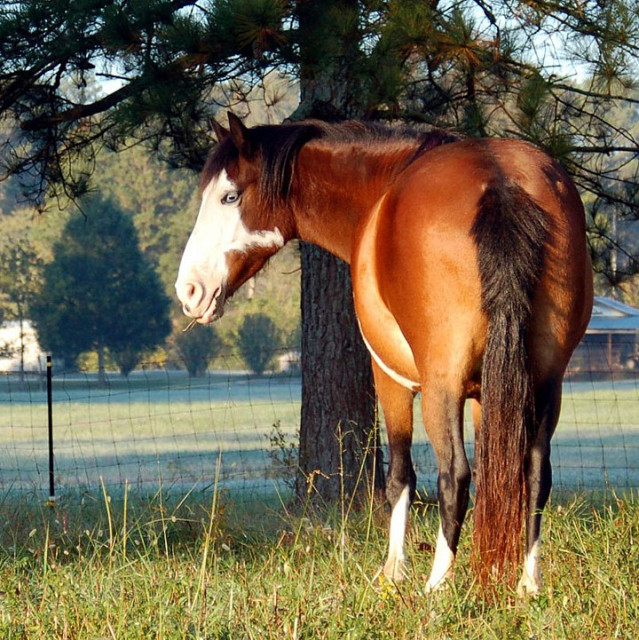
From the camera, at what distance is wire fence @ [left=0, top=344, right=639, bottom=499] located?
1326cm

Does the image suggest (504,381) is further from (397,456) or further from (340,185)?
(340,185)

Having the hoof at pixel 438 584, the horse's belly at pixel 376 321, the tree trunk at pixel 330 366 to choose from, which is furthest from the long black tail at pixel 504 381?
the tree trunk at pixel 330 366

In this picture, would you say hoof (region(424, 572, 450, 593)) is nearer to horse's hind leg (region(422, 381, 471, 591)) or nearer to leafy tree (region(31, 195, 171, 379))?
horse's hind leg (region(422, 381, 471, 591))

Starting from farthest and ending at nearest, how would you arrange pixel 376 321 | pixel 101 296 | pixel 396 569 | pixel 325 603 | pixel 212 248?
pixel 101 296 → pixel 212 248 → pixel 396 569 → pixel 376 321 → pixel 325 603

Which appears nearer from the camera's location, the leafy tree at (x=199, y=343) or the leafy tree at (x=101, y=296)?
the leafy tree at (x=101, y=296)

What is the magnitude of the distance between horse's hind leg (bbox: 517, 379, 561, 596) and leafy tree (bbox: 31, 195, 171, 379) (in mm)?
33987

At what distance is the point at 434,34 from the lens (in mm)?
5133

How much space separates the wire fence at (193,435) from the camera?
13.3 metres

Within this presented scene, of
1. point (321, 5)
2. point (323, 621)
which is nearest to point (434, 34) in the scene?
point (321, 5)

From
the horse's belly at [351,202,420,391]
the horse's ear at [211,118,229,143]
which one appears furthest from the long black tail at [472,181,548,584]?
the horse's ear at [211,118,229,143]

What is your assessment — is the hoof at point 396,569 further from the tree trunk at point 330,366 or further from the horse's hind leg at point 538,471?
the tree trunk at point 330,366

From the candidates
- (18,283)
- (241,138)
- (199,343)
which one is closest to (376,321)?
(241,138)

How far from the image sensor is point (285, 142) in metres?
4.12

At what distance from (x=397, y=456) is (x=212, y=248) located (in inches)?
44.8
